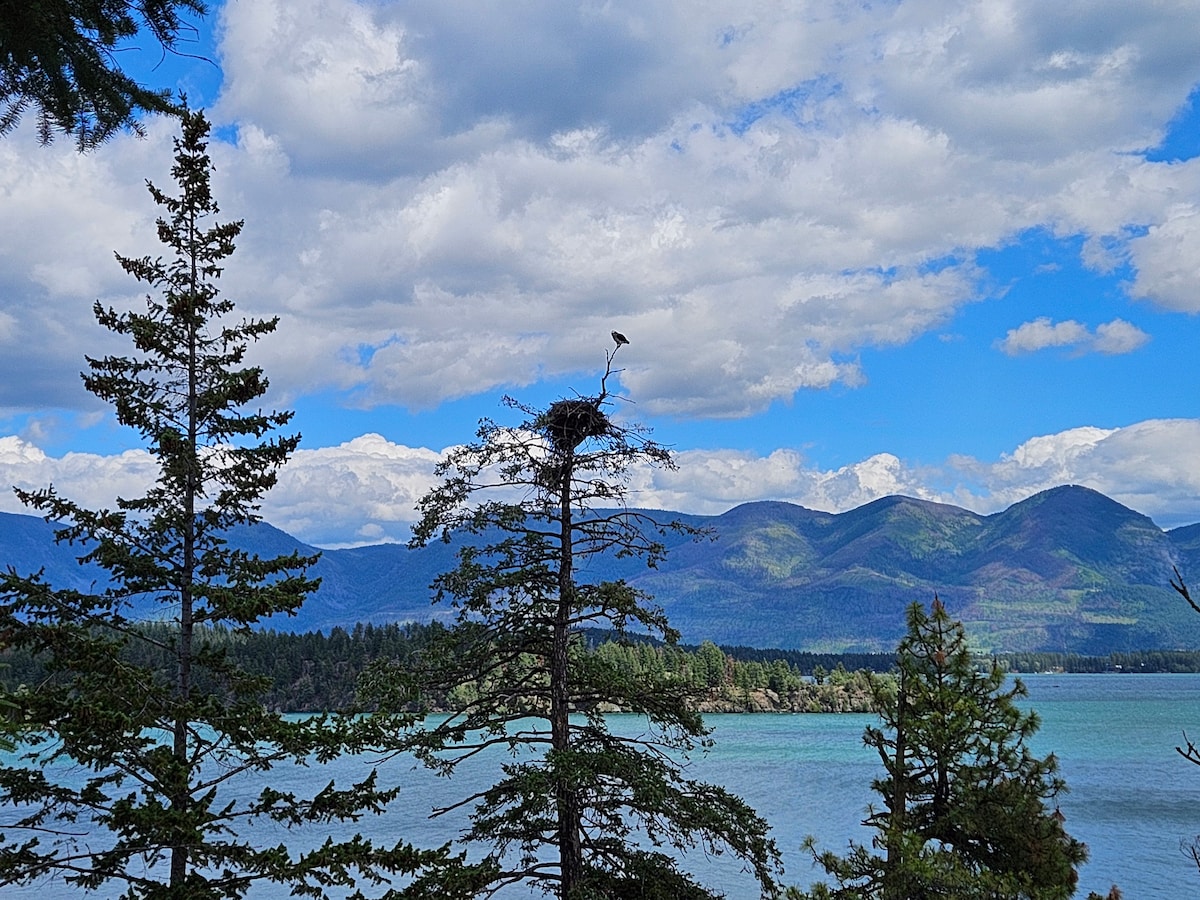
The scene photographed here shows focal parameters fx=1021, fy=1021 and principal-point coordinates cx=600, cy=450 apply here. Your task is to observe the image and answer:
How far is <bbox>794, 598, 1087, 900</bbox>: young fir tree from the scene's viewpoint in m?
15.7

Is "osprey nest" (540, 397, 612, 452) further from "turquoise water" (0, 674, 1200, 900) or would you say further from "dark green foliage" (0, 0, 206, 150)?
"turquoise water" (0, 674, 1200, 900)

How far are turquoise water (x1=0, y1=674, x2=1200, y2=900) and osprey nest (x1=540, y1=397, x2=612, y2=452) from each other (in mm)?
28109

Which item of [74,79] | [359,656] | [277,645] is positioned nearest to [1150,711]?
[359,656]

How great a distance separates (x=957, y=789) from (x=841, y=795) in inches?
2288

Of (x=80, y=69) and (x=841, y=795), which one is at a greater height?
(x=80, y=69)

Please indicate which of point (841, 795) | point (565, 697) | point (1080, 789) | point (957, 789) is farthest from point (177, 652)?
point (1080, 789)

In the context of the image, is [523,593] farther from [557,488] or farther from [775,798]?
[775,798]

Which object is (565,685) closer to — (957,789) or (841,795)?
(957,789)

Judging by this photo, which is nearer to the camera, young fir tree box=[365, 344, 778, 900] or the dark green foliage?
the dark green foliage

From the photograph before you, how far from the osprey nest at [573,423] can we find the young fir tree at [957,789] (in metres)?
7.20

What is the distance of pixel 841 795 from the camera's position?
71312mm

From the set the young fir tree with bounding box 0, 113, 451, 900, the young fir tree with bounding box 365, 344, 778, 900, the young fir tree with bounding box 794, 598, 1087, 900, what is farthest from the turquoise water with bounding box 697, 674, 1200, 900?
the young fir tree with bounding box 0, 113, 451, 900

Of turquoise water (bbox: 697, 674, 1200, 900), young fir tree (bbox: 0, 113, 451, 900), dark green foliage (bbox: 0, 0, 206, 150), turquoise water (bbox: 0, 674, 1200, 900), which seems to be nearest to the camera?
dark green foliage (bbox: 0, 0, 206, 150)

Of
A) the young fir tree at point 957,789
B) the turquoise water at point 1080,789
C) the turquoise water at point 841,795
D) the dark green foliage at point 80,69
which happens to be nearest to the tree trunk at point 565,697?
the young fir tree at point 957,789
